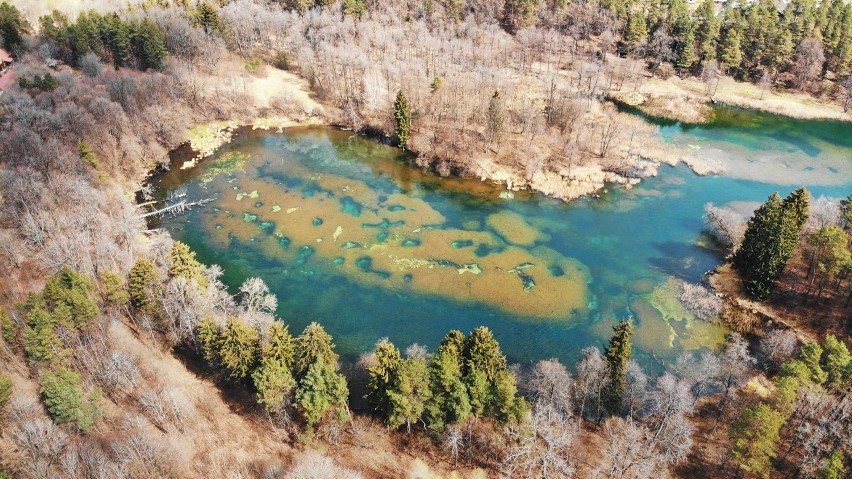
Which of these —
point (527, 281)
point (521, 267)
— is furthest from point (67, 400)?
point (521, 267)

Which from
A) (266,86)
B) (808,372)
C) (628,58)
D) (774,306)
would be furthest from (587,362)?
(628,58)

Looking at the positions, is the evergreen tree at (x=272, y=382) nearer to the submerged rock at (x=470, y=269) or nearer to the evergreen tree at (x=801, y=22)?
the submerged rock at (x=470, y=269)

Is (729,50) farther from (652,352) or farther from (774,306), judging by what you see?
(652,352)

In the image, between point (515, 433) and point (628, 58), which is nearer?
point (515, 433)

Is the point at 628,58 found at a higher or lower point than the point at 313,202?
higher

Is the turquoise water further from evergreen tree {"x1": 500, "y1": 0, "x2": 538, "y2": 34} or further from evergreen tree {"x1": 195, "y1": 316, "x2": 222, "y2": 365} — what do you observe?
evergreen tree {"x1": 500, "y1": 0, "x2": 538, "y2": 34}

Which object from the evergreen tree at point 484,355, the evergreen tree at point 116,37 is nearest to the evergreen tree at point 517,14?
the evergreen tree at point 116,37

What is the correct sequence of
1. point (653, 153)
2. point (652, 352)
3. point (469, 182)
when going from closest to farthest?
1. point (652, 352)
2. point (469, 182)
3. point (653, 153)

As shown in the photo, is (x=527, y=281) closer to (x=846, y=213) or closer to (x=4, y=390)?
(x=846, y=213)

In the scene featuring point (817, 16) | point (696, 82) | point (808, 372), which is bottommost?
point (808, 372)
